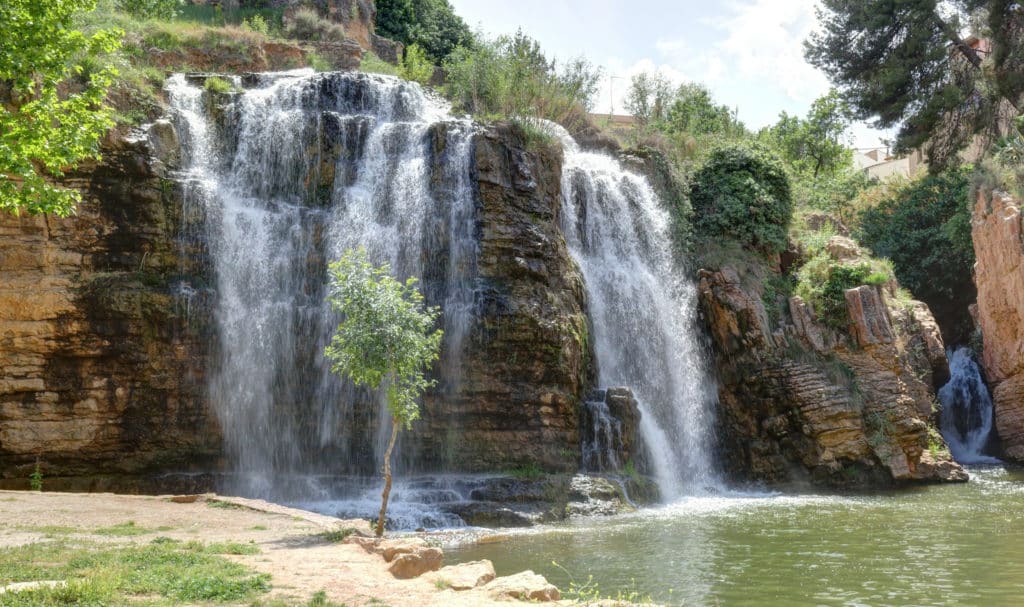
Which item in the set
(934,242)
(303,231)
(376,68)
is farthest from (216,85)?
(934,242)

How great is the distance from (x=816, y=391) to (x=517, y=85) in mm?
14221

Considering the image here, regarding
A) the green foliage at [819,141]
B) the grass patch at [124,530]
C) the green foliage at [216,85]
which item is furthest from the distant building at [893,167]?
the grass patch at [124,530]

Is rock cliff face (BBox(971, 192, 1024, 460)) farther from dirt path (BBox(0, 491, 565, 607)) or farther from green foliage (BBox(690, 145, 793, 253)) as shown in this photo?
dirt path (BBox(0, 491, 565, 607))

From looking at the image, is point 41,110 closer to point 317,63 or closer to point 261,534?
point 261,534

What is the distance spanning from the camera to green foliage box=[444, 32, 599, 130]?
28547 millimetres

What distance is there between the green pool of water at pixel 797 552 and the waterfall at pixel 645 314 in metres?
4.06

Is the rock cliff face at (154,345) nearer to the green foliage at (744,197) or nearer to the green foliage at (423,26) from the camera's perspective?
the green foliage at (744,197)

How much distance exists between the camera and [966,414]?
2994 cm

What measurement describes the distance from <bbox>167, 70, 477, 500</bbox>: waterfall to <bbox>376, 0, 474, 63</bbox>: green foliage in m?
22.3

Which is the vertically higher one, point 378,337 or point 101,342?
point 101,342

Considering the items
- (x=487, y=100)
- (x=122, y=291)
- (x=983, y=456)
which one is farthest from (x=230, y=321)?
(x=983, y=456)

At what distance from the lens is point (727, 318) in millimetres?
25859

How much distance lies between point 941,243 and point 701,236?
13.8 meters

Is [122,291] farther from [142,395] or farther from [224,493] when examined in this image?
[224,493]
